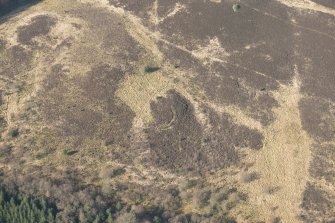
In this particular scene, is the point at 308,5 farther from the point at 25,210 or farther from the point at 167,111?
the point at 25,210

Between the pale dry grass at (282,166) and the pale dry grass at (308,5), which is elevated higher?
the pale dry grass at (308,5)

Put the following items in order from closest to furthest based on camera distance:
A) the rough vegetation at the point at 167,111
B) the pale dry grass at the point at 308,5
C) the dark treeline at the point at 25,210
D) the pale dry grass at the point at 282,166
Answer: the dark treeline at the point at 25,210
the rough vegetation at the point at 167,111
the pale dry grass at the point at 282,166
the pale dry grass at the point at 308,5

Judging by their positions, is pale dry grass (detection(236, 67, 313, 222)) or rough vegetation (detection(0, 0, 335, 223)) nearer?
rough vegetation (detection(0, 0, 335, 223))

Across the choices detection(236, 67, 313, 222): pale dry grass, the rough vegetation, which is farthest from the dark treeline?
detection(236, 67, 313, 222): pale dry grass

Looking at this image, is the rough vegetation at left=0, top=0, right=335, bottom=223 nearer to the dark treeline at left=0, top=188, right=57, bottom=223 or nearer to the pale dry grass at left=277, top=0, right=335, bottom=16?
the dark treeline at left=0, top=188, right=57, bottom=223

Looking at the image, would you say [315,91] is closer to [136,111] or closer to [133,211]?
[136,111]

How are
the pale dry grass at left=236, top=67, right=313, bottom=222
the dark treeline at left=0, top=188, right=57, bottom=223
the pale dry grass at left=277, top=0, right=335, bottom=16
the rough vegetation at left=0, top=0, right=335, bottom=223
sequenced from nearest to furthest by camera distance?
the dark treeline at left=0, top=188, right=57, bottom=223 → the rough vegetation at left=0, top=0, right=335, bottom=223 → the pale dry grass at left=236, top=67, right=313, bottom=222 → the pale dry grass at left=277, top=0, right=335, bottom=16

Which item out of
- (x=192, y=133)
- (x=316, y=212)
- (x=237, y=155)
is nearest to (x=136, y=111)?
(x=192, y=133)

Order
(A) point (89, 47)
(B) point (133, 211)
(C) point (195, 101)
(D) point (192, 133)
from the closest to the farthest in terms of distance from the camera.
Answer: (B) point (133, 211) → (D) point (192, 133) → (C) point (195, 101) → (A) point (89, 47)

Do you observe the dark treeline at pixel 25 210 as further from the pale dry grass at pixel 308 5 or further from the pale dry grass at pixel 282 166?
the pale dry grass at pixel 308 5

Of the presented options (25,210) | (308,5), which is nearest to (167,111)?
(25,210)

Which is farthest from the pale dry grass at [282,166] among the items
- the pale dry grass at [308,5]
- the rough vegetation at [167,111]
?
the pale dry grass at [308,5]
